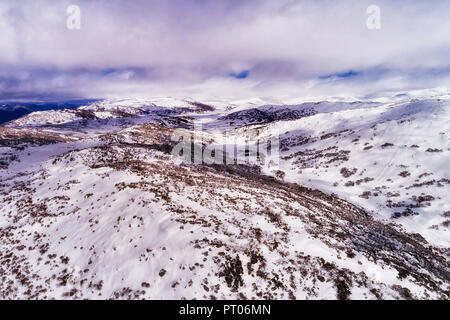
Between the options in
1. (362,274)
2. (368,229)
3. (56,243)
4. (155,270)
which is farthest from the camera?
(368,229)

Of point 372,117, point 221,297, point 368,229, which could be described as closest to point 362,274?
point 221,297

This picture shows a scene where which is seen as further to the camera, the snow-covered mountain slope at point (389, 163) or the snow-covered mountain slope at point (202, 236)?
the snow-covered mountain slope at point (389, 163)

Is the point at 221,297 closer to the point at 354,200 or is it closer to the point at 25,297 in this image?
the point at 25,297

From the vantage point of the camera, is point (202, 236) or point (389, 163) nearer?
point (202, 236)

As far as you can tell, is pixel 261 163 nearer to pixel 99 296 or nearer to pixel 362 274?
pixel 362 274

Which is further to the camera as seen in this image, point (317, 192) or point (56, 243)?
point (317, 192)

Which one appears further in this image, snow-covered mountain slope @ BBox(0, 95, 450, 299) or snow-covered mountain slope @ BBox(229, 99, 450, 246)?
snow-covered mountain slope @ BBox(229, 99, 450, 246)

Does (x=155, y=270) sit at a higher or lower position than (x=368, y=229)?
higher

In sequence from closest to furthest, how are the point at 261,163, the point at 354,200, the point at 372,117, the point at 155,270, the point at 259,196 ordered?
1. the point at 155,270
2. the point at 259,196
3. the point at 354,200
4. the point at 261,163
5. the point at 372,117

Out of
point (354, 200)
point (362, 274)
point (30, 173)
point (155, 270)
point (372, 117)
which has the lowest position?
point (354, 200)

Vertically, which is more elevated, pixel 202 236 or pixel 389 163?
pixel 389 163
